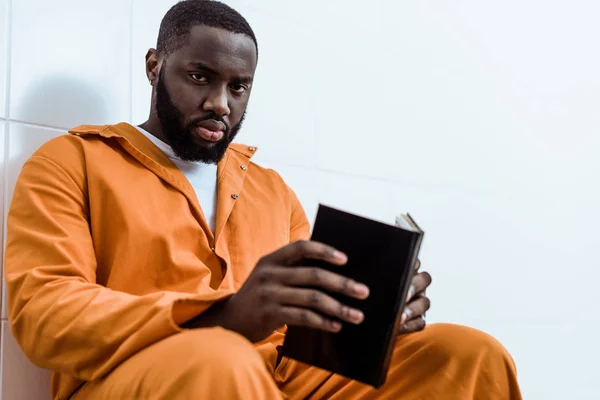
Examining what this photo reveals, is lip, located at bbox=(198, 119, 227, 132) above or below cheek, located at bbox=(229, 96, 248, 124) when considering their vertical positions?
below

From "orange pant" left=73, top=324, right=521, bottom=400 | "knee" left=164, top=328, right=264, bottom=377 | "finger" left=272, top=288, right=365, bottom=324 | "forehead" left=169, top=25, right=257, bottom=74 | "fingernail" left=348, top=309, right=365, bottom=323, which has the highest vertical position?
"forehead" left=169, top=25, right=257, bottom=74

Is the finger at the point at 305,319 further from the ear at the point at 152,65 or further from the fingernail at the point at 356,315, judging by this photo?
the ear at the point at 152,65

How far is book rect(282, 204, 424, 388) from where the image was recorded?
96 centimetres

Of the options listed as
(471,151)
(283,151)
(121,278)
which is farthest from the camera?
(471,151)

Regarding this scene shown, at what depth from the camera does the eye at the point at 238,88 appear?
146cm

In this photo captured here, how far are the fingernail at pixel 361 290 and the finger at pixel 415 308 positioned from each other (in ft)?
0.63

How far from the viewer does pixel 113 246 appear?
1237 mm

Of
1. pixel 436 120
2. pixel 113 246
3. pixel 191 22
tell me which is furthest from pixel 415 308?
pixel 436 120

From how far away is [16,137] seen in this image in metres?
1.42

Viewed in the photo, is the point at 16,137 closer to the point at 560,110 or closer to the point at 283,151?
the point at 283,151

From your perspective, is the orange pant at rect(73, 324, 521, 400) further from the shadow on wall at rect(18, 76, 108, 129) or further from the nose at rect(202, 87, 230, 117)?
the shadow on wall at rect(18, 76, 108, 129)

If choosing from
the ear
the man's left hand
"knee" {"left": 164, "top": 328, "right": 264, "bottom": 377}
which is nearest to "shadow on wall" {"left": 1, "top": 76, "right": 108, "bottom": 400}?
the ear

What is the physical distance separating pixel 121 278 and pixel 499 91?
169 centimetres

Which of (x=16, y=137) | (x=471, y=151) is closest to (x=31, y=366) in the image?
(x=16, y=137)
